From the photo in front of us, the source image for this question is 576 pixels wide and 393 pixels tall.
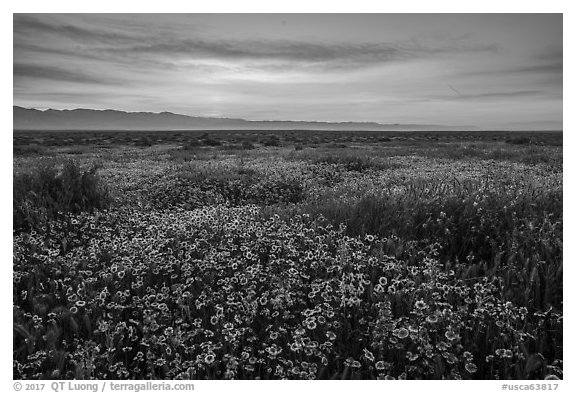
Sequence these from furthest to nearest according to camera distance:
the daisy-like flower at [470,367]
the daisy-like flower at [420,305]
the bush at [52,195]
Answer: the bush at [52,195], the daisy-like flower at [420,305], the daisy-like flower at [470,367]

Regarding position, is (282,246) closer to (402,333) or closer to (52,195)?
(402,333)

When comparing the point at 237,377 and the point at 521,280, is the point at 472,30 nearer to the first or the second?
the point at 521,280

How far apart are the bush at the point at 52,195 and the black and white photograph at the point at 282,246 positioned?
39 mm

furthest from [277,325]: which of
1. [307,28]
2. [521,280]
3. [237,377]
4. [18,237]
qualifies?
[18,237]

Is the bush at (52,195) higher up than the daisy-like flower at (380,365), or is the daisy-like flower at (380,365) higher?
the bush at (52,195)

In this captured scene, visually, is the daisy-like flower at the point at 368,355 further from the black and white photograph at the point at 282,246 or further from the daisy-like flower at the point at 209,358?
the daisy-like flower at the point at 209,358

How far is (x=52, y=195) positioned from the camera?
7.04m

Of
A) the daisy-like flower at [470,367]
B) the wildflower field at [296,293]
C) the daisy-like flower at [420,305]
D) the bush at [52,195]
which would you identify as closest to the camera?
the daisy-like flower at [470,367]

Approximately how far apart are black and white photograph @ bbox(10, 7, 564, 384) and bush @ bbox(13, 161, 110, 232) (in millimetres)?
39

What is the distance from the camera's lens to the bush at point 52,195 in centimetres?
598

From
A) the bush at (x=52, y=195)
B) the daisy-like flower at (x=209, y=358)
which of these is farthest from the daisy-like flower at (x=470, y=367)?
the bush at (x=52, y=195)
